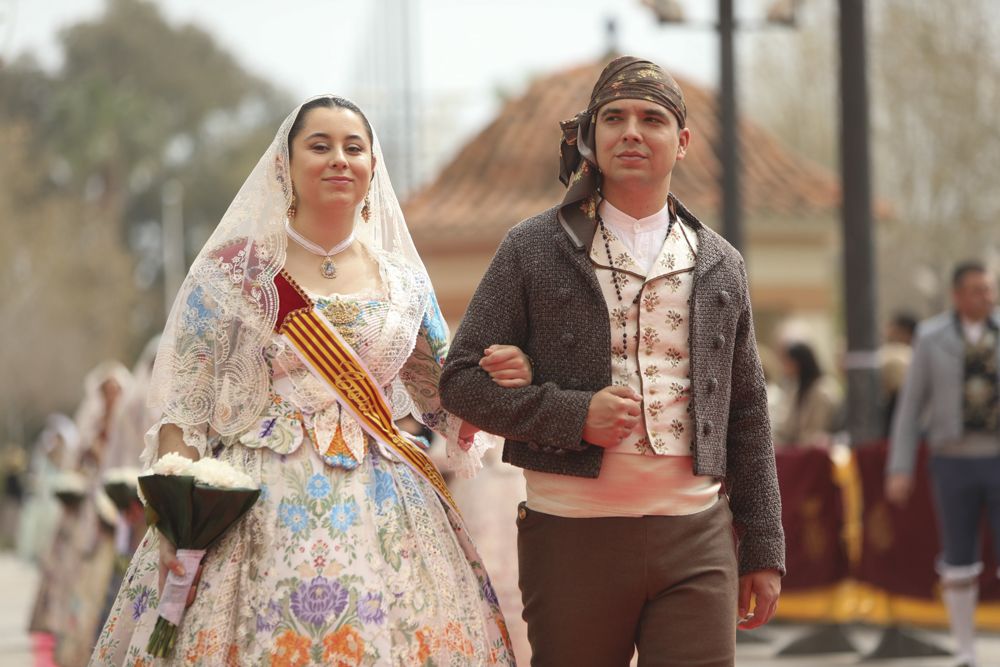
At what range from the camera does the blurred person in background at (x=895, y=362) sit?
11.5 m

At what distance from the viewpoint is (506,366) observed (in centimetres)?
450

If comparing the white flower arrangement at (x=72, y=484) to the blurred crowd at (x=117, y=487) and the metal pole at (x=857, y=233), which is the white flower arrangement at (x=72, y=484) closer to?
the blurred crowd at (x=117, y=487)

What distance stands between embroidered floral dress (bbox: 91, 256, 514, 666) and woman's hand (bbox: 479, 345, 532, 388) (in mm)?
541

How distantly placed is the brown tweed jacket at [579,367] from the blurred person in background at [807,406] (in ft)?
23.5

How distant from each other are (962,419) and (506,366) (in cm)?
506

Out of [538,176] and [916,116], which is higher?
[916,116]

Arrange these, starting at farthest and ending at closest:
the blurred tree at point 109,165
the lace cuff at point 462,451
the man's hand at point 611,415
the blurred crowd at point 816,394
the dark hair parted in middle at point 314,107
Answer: the blurred tree at point 109,165 < the blurred crowd at point 816,394 < the lace cuff at point 462,451 < the dark hair parted in middle at point 314,107 < the man's hand at point 611,415

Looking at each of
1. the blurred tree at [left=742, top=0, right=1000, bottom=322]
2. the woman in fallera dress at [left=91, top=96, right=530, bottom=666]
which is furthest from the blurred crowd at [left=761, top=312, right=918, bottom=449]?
the blurred tree at [left=742, top=0, right=1000, bottom=322]

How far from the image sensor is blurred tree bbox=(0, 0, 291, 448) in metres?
44.1

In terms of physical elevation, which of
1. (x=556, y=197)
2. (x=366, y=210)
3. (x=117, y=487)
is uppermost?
(x=556, y=197)

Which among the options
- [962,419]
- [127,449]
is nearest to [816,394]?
[962,419]

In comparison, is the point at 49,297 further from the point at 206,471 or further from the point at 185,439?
the point at 206,471

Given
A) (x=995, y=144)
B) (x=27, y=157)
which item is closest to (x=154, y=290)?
(x=27, y=157)

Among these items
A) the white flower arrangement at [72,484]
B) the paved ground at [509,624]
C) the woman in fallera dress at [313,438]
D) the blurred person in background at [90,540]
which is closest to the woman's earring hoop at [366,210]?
the woman in fallera dress at [313,438]
